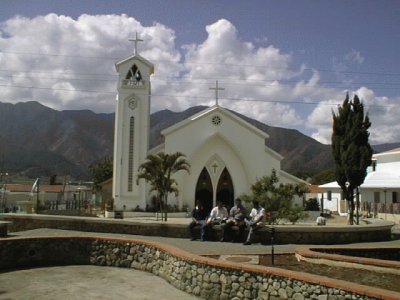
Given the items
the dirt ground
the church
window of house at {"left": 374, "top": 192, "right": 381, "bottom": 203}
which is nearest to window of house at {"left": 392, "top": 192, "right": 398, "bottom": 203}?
window of house at {"left": 374, "top": 192, "right": 381, "bottom": 203}


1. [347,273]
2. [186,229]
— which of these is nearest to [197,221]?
[186,229]

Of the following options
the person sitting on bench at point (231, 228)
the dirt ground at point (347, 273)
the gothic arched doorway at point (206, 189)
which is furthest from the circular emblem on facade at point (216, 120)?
the dirt ground at point (347, 273)

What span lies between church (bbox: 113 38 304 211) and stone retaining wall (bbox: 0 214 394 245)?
52.4 feet

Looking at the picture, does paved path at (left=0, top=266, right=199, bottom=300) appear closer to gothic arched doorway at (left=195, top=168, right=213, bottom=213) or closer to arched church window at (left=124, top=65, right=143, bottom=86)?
gothic arched doorway at (left=195, top=168, right=213, bottom=213)

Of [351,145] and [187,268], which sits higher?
[351,145]

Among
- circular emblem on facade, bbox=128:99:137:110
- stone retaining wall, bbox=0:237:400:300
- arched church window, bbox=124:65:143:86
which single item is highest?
arched church window, bbox=124:65:143:86

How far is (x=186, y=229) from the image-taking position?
50.8 ft

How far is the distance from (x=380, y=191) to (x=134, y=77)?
2061 centimetres

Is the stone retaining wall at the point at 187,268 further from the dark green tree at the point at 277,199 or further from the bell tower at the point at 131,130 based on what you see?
the bell tower at the point at 131,130

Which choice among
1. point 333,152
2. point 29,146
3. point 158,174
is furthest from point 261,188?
point 29,146

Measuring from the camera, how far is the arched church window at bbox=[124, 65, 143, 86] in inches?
1364

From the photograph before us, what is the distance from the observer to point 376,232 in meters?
15.8

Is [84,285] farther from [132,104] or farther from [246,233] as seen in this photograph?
[132,104]

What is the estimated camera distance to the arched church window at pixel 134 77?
34.7 m
